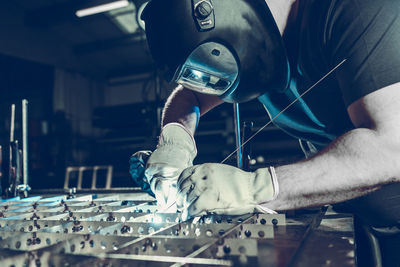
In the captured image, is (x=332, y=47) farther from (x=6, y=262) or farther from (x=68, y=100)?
(x=68, y=100)

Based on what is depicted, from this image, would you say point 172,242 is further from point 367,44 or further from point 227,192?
point 367,44

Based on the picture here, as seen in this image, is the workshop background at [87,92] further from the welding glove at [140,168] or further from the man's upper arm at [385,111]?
the man's upper arm at [385,111]

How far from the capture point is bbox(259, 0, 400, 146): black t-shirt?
2.85ft

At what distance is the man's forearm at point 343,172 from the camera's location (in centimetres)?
85

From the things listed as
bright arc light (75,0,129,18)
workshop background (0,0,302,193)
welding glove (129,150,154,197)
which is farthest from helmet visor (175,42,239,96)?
bright arc light (75,0,129,18)

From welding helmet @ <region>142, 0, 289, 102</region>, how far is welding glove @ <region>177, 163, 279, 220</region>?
40 centimetres

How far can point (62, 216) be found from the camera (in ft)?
3.43

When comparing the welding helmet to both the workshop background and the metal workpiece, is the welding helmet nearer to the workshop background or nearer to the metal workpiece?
the metal workpiece

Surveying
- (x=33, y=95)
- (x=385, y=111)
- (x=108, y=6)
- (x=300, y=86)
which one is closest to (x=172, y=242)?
(x=385, y=111)

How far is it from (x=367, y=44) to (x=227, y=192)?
22.1 inches

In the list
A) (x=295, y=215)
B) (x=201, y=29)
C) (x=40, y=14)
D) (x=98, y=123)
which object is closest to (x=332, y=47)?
(x=201, y=29)

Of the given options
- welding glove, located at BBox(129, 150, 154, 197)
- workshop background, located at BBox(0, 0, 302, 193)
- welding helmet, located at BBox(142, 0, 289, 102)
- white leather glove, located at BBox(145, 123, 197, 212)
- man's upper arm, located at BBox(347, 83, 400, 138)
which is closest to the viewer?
man's upper arm, located at BBox(347, 83, 400, 138)

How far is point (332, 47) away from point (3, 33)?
9.21 metres

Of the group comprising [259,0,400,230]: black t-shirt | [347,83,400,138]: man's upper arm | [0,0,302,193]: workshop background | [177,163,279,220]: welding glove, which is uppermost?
[0,0,302,193]: workshop background
